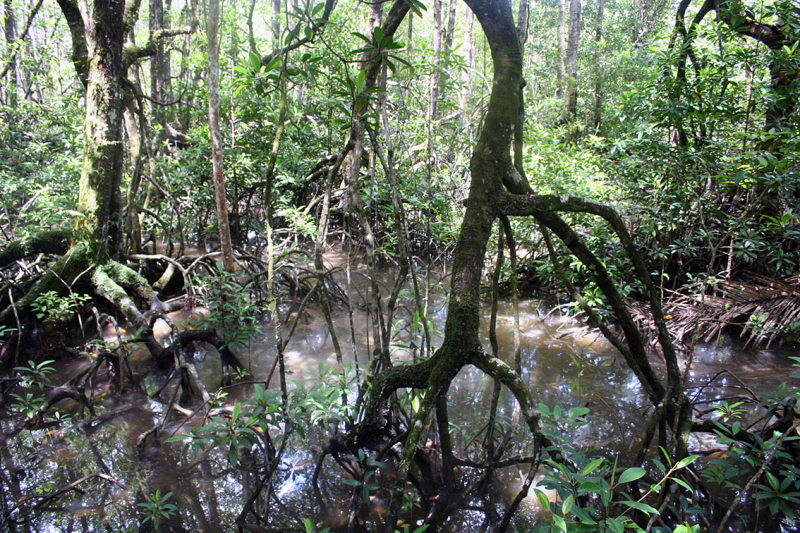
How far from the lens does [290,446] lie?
3172 mm

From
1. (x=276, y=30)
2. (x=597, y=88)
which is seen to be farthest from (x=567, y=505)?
(x=276, y=30)

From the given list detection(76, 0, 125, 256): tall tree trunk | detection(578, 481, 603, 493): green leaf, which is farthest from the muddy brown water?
detection(76, 0, 125, 256): tall tree trunk

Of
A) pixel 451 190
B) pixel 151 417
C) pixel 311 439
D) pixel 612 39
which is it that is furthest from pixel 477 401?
pixel 612 39

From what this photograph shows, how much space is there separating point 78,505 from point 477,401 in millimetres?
2776

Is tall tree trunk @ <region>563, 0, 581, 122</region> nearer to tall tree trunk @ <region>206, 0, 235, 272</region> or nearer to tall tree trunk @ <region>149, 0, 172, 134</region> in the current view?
tall tree trunk @ <region>149, 0, 172, 134</region>

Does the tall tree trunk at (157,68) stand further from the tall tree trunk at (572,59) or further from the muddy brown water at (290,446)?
the tall tree trunk at (572,59)

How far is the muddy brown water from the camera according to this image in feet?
8.43

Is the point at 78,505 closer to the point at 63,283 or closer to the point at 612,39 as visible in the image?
the point at 63,283

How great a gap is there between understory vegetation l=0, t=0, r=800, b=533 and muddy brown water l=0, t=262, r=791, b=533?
21mm

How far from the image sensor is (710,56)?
14.7ft

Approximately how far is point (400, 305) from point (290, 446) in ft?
4.39

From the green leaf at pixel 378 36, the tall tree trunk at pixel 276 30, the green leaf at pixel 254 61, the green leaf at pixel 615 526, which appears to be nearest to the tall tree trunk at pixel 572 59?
the tall tree trunk at pixel 276 30

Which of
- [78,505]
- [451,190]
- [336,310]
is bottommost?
[78,505]

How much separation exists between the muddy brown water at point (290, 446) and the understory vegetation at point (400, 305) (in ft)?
0.07
